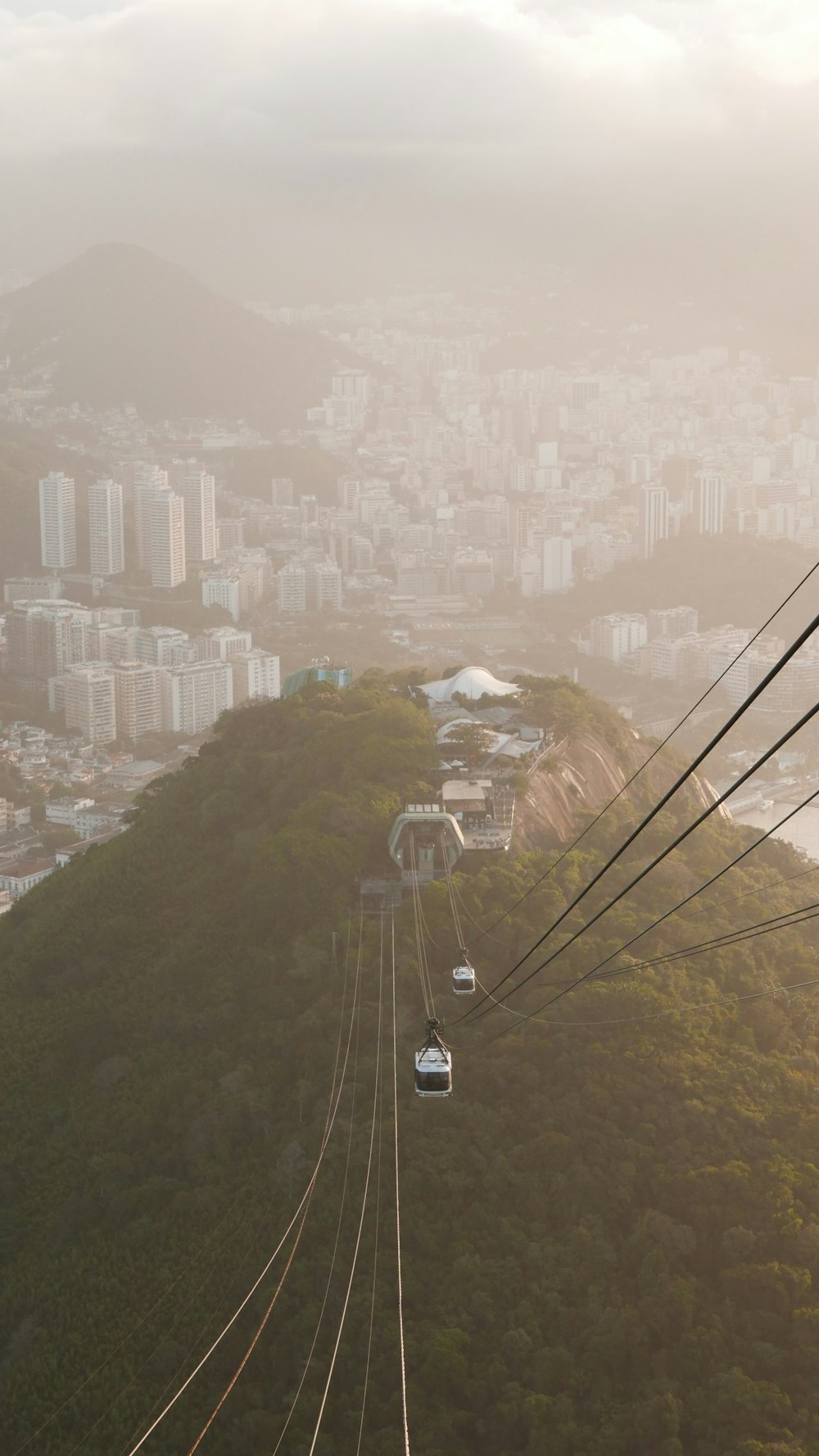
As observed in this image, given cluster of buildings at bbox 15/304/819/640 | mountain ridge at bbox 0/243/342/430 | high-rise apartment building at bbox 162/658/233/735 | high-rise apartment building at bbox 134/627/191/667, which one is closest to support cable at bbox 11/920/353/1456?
high-rise apartment building at bbox 162/658/233/735

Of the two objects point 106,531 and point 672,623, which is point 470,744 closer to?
point 672,623

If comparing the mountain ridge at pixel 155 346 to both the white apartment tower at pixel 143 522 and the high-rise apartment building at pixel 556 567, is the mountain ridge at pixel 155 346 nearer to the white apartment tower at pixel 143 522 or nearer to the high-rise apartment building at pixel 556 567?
the white apartment tower at pixel 143 522

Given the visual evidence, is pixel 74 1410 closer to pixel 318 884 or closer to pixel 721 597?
pixel 318 884

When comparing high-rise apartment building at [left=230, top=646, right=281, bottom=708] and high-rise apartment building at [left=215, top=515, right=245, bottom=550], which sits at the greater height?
high-rise apartment building at [left=215, top=515, right=245, bottom=550]

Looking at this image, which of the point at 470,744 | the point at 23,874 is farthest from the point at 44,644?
the point at 470,744

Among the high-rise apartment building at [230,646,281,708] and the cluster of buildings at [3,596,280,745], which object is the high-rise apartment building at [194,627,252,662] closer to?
the cluster of buildings at [3,596,280,745]
